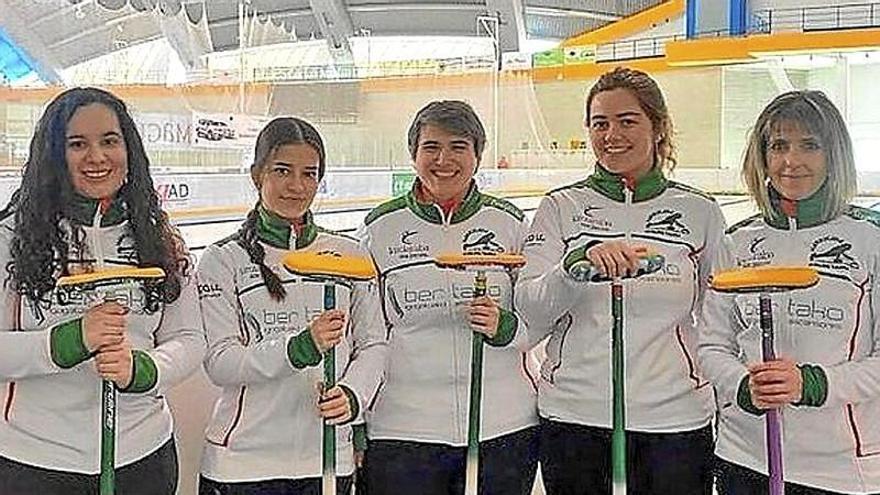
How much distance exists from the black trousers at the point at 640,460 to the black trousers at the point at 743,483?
64 mm

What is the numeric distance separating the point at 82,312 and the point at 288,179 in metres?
0.38

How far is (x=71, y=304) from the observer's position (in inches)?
66.7

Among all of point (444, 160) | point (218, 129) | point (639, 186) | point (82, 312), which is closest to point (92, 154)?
point (82, 312)

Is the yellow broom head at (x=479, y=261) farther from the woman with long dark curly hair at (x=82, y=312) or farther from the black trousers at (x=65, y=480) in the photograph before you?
the black trousers at (x=65, y=480)

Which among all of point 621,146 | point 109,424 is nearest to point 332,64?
point 621,146

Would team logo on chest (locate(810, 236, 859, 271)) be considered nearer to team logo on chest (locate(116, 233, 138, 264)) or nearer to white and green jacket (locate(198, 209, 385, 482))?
white and green jacket (locate(198, 209, 385, 482))

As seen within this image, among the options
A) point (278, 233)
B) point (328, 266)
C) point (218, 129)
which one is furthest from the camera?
point (218, 129)

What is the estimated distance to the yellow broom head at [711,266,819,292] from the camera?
1580mm

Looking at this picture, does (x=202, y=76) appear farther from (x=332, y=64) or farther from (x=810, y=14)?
(x=810, y=14)

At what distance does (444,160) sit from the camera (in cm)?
195

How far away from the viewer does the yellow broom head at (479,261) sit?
1.75 meters

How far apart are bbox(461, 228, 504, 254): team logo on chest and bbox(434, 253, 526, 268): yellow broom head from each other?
0.15 meters

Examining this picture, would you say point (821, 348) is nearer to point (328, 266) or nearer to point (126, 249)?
point (328, 266)

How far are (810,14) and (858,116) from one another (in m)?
1.26
